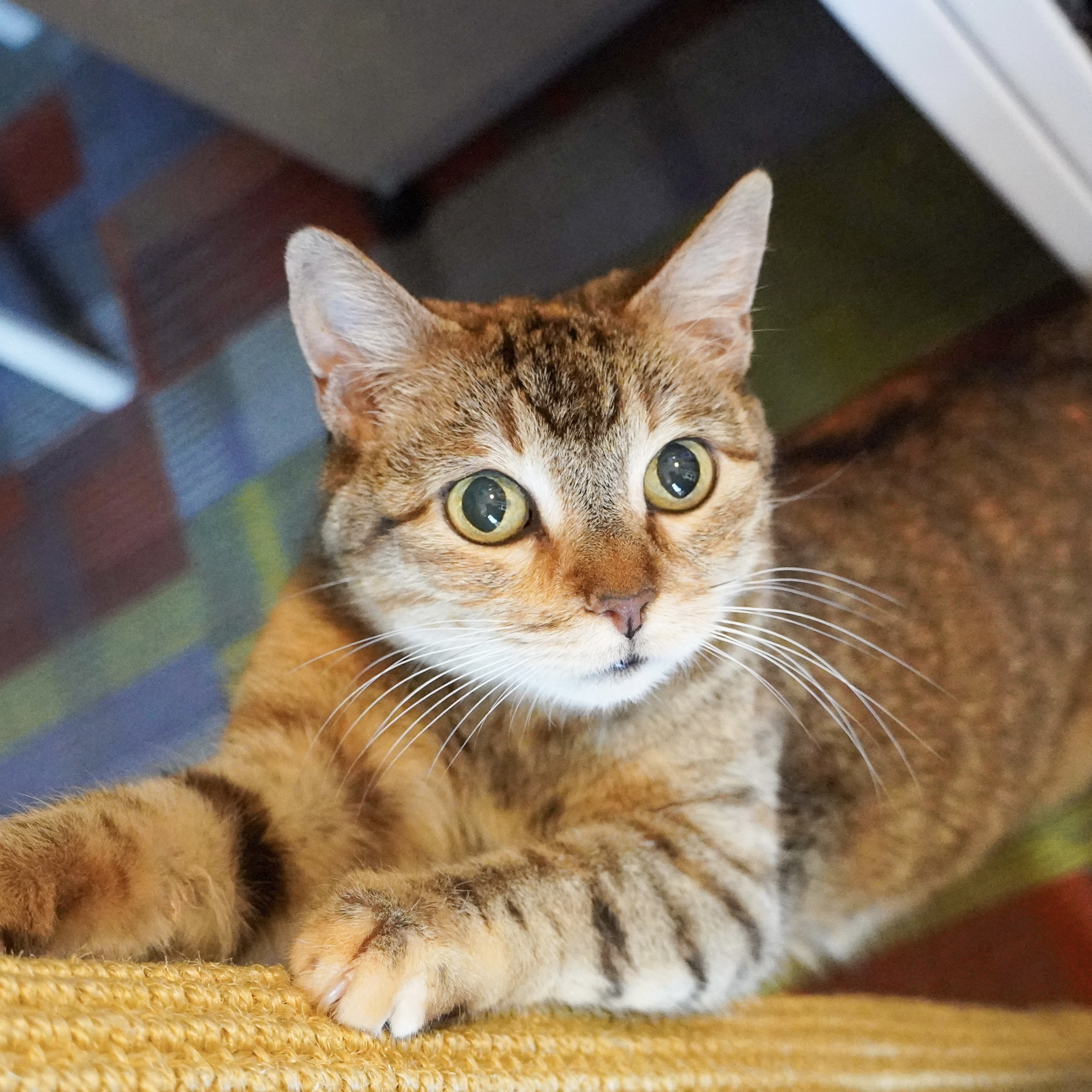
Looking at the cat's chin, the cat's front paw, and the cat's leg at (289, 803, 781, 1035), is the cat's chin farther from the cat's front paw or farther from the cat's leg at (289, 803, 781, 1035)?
the cat's front paw

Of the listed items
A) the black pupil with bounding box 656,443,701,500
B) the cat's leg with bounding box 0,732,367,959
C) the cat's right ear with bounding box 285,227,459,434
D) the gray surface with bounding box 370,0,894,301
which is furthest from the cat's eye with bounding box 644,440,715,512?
the gray surface with bounding box 370,0,894,301

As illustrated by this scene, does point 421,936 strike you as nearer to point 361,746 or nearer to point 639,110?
point 361,746

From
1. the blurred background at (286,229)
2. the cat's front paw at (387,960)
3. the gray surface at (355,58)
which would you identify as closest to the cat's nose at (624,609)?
the cat's front paw at (387,960)

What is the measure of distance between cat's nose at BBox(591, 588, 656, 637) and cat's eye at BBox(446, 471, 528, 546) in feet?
0.52

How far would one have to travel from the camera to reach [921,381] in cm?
199

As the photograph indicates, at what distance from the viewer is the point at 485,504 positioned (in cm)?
115

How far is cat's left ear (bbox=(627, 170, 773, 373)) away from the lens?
48.4 inches

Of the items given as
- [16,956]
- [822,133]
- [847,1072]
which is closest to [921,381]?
[822,133]

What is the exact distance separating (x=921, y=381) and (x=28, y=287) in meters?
2.26

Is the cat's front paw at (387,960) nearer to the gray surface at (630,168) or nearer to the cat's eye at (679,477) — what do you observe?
the cat's eye at (679,477)

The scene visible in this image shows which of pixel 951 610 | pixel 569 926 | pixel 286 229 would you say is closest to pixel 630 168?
pixel 286 229

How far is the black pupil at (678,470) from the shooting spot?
1217mm

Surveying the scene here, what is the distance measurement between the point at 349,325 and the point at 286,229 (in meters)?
1.50

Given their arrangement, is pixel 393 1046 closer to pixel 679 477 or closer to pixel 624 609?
pixel 624 609
